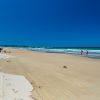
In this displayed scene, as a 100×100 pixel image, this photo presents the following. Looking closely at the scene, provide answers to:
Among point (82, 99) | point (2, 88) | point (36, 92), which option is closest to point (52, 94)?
point (36, 92)

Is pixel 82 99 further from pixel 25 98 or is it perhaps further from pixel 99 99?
pixel 25 98

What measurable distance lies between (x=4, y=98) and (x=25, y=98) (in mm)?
624

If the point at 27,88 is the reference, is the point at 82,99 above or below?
below

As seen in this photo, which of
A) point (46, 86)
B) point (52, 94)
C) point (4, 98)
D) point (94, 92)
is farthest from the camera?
point (46, 86)

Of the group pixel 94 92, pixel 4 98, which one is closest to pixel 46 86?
pixel 94 92

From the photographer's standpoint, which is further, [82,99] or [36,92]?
[36,92]

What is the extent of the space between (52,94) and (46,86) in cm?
143

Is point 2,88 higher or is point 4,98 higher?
point 2,88

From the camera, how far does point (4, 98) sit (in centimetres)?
664

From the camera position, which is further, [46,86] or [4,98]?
[46,86]

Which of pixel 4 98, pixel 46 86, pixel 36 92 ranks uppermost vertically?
pixel 46 86

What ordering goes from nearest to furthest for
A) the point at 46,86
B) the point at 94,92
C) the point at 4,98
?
the point at 4,98 < the point at 94,92 < the point at 46,86

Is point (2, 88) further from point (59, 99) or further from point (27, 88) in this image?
point (59, 99)

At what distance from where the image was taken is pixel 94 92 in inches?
343
